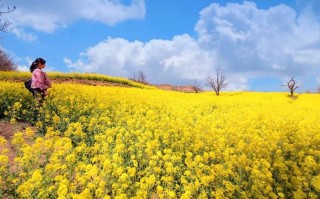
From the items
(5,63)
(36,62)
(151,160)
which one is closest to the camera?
(151,160)

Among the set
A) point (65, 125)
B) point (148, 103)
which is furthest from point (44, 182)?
point (148, 103)

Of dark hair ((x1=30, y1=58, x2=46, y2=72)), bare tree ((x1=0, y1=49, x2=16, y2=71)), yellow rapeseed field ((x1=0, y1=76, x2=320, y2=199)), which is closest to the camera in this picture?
yellow rapeseed field ((x1=0, y1=76, x2=320, y2=199))

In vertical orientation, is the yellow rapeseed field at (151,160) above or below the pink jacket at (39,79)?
below

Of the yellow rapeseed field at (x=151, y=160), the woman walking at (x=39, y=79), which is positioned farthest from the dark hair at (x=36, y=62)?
the yellow rapeseed field at (x=151, y=160)

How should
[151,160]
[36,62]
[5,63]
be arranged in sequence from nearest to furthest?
[151,160] < [36,62] < [5,63]

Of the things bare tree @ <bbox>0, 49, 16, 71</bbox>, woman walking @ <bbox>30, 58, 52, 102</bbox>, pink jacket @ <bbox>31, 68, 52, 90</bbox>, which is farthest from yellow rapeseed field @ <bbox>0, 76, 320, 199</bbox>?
bare tree @ <bbox>0, 49, 16, 71</bbox>

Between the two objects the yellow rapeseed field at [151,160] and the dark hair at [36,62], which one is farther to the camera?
the dark hair at [36,62]

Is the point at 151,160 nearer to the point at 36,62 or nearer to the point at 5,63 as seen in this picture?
the point at 36,62

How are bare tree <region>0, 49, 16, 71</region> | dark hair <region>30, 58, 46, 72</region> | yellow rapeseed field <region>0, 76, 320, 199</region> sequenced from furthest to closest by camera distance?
bare tree <region>0, 49, 16, 71</region> → dark hair <region>30, 58, 46, 72</region> → yellow rapeseed field <region>0, 76, 320, 199</region>

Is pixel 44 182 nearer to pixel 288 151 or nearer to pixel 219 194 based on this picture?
pixel 219 194

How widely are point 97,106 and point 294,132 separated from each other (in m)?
8.22

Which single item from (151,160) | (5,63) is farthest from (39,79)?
(5,63)

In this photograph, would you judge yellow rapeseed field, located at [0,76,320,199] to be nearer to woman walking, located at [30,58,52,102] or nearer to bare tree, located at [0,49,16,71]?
woman walking, located at [30,58,52,102]

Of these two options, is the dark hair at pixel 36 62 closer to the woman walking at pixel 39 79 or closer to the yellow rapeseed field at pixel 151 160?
the woman walking at pixel 39 79
